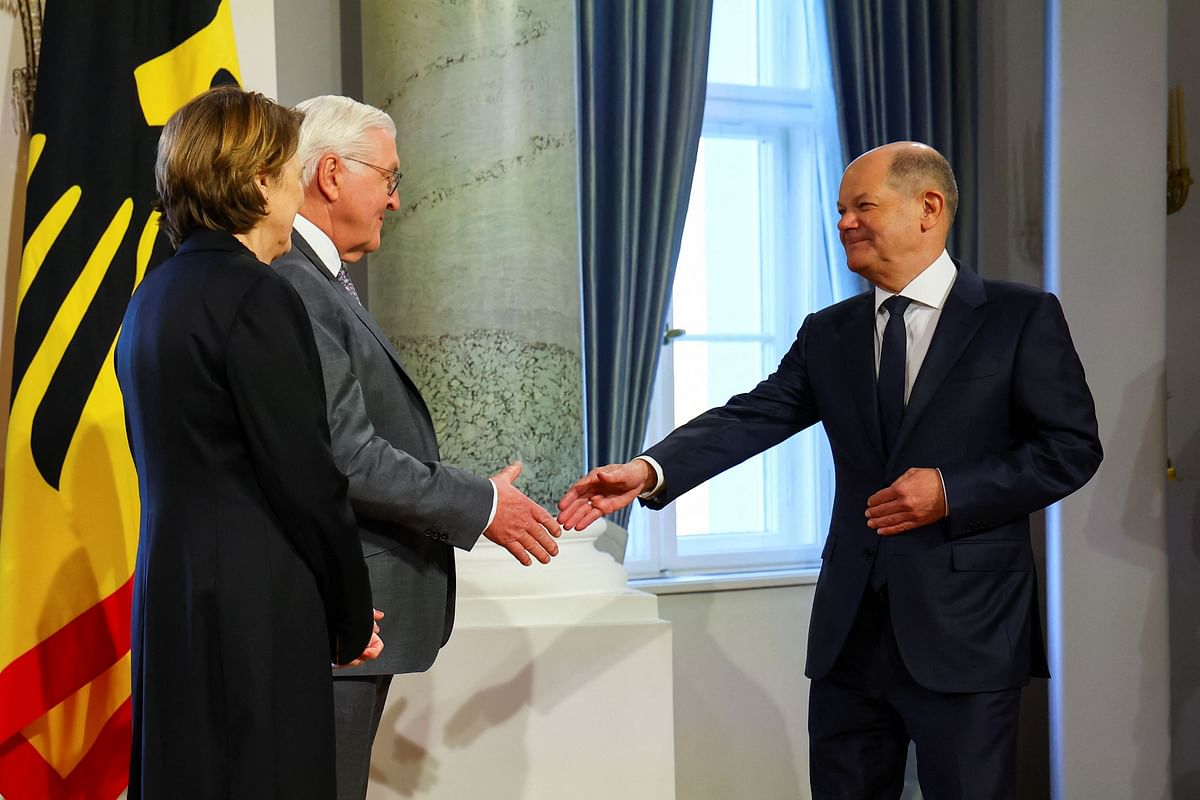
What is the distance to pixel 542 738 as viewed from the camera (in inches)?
111

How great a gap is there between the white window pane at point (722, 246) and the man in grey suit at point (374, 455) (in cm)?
234

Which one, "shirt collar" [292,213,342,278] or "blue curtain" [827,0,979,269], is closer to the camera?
"shirt collar" [292,213,342,278]

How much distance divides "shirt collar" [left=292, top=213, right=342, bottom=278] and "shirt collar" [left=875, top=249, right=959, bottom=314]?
46.3 inches

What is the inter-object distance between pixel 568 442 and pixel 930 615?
1.14m

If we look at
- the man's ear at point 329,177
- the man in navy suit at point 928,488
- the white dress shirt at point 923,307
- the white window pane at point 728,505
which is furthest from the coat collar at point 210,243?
the white window pane at point 728,505

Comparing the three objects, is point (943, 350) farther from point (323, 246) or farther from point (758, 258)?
point (758, 258)

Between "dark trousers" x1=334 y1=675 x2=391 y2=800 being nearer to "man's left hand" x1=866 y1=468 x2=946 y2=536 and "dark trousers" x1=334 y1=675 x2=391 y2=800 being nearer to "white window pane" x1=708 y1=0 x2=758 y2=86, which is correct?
"man's left hand" x1=866 y1=468 x2=946 y2=536

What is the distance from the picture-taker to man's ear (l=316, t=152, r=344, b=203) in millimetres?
1991

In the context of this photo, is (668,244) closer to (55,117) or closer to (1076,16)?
(1076,16)

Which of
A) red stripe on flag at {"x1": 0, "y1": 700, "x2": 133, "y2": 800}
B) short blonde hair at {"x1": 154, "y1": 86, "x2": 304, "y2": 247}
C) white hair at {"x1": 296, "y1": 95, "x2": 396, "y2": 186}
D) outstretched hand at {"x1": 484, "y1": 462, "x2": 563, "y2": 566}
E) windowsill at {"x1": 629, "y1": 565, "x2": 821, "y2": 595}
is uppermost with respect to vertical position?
white hair at {"x1": 296, "y1": 95, "x2": 396, "y2": 186}

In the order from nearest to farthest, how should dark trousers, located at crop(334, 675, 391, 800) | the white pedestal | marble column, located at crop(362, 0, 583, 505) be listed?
1. dark trousers, located at crop(334, 675, 391, 800)
2. the white pedestal
3. marble column, located at crop(362, 0, 583, 505)

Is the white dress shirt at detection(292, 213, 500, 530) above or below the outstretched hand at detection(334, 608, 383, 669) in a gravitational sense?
above

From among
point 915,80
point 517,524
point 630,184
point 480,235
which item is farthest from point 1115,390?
point 517,524

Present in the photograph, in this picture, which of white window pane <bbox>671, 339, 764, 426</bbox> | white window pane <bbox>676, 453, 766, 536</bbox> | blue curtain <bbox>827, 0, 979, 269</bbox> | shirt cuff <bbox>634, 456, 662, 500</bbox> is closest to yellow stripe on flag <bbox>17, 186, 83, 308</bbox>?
shirt cuff <bbox>634, 456, 662, 500</bbox>
